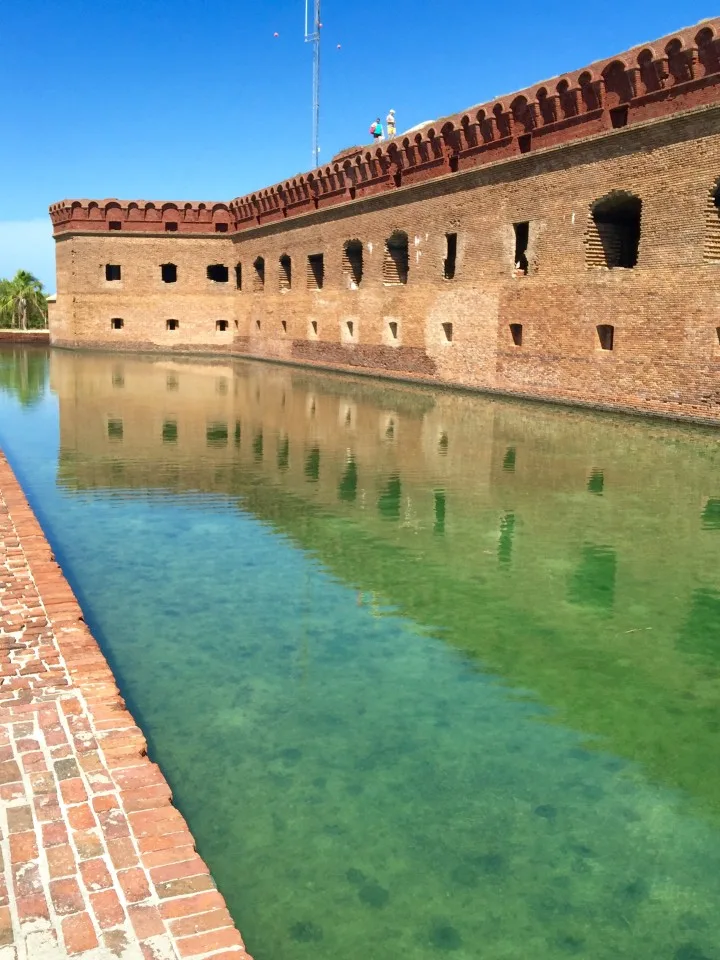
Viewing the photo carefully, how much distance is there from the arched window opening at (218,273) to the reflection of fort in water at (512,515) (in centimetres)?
1901

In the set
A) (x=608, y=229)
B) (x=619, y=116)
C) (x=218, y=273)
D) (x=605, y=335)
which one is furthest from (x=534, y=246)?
(x=218, y=273)

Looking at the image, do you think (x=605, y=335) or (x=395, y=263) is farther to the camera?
(x=395, y=263)

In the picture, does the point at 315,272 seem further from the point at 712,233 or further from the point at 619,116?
the point at 712,233

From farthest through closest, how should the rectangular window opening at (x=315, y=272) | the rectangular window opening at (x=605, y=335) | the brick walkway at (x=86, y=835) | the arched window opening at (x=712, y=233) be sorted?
the rectangular window opening at (x=315, y=272)
the rectangular window opening at (x=605, y=335)
the arched window opening at (x=712, y=233)
the brick walkway at (x=86, y=835)

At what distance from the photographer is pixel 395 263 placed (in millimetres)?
21547

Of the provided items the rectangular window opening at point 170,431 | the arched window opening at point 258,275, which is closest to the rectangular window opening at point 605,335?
the rectangular window opening at point 170,431

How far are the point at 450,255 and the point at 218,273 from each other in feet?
52.6

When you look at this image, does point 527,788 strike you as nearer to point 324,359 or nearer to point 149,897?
point 149,897

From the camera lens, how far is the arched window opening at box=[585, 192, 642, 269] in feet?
48.0

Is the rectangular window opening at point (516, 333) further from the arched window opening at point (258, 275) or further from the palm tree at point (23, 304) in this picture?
the palm tree at point (23, 304)

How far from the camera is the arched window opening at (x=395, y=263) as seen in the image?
70.4 ft

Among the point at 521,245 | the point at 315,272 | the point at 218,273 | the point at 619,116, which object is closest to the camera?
the point at 619,116

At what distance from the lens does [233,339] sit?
1278 inches

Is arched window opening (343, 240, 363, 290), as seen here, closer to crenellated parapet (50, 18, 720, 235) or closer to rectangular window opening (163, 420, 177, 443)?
crenellated parapet (50, 18, 720, 235)
